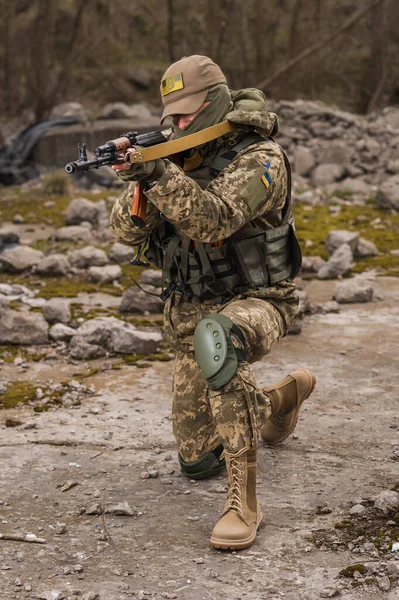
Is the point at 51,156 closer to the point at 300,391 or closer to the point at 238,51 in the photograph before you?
the point at 238,51

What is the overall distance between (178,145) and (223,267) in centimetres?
53

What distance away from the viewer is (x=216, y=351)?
10.4ft

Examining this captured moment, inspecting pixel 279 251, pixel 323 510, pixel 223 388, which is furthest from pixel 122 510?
pixel 279 251

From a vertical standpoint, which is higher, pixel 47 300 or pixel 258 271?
pixel 258 271

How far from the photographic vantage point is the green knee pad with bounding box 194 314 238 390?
314cm

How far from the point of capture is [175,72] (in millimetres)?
3467

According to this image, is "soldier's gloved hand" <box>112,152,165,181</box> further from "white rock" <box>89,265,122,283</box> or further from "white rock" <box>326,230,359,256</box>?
"white rock" <box>326,230,359,256</box>

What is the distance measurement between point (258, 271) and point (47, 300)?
120 inches

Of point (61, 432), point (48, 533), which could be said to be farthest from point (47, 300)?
point (48, 533)

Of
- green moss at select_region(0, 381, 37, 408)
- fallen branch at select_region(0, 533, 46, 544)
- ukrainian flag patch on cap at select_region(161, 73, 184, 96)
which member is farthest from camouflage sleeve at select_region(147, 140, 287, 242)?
green moss at select_region(0, 381, 37, 408)

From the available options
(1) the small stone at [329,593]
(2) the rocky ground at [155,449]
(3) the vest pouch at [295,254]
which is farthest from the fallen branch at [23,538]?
(3) the vest pouch at [295,254]

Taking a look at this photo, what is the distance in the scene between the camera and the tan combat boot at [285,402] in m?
3.84

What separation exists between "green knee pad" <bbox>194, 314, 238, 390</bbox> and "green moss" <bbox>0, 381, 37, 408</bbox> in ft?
5.22

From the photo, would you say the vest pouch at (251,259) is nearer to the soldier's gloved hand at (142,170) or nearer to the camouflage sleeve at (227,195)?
the camouflage sleeve at (227,195)
